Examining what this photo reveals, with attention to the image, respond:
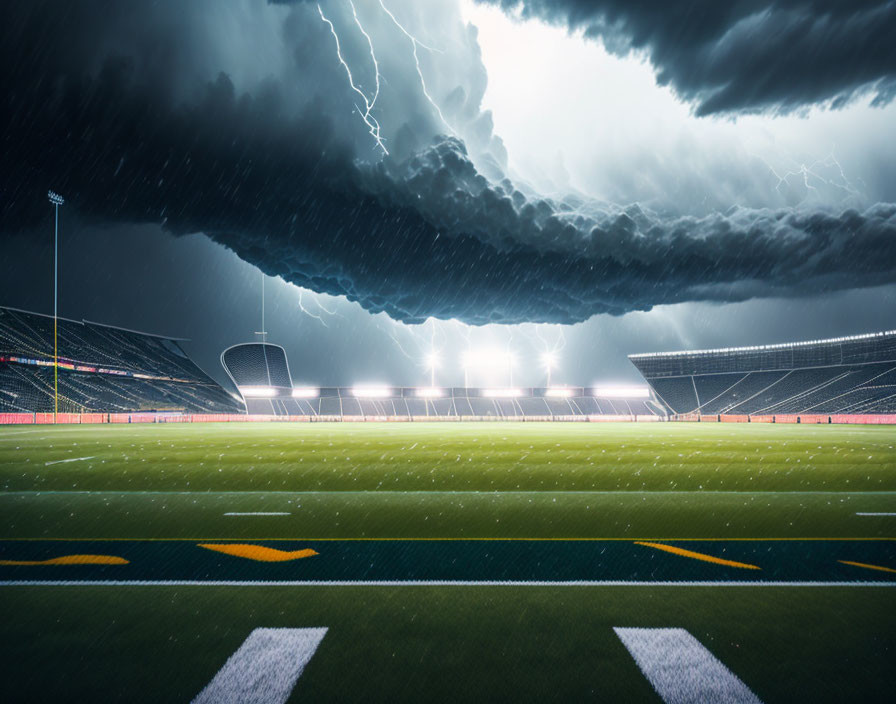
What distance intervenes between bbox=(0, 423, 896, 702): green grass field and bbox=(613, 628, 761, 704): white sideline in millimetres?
87

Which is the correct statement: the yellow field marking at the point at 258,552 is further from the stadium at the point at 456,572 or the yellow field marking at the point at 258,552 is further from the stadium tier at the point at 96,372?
the stadium tier at the point at 96,372

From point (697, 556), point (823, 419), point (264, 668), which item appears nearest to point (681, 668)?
point (264, 668)

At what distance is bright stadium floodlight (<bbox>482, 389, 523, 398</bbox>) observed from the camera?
98562mm

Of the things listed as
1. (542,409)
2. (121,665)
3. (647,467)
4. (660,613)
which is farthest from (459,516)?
(542,409)

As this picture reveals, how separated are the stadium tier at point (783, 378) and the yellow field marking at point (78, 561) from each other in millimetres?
72358

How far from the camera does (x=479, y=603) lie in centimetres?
444

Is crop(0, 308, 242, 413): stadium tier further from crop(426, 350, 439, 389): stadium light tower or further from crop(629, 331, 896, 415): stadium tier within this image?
crop(629, 331, 896, 415): stadium tier

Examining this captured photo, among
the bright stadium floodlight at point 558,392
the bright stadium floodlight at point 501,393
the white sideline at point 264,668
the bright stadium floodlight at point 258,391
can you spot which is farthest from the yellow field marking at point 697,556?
the bright stadium floodlight at point 258,391

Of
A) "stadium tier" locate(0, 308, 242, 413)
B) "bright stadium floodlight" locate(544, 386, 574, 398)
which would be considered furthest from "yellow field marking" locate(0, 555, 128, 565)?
"bright stadium floodlight" locate(544, 386, 574, 398)

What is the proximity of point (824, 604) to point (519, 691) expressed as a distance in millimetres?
2925

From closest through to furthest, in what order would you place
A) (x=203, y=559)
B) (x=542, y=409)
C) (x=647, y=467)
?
(x=203, y=559) → (x=647, y=467) → (x=542, y=409)

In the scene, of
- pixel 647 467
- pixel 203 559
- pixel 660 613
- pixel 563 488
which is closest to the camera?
pixel 660 613

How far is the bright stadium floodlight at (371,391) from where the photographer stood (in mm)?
99250

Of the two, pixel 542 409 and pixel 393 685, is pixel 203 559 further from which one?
pixel 542 409
